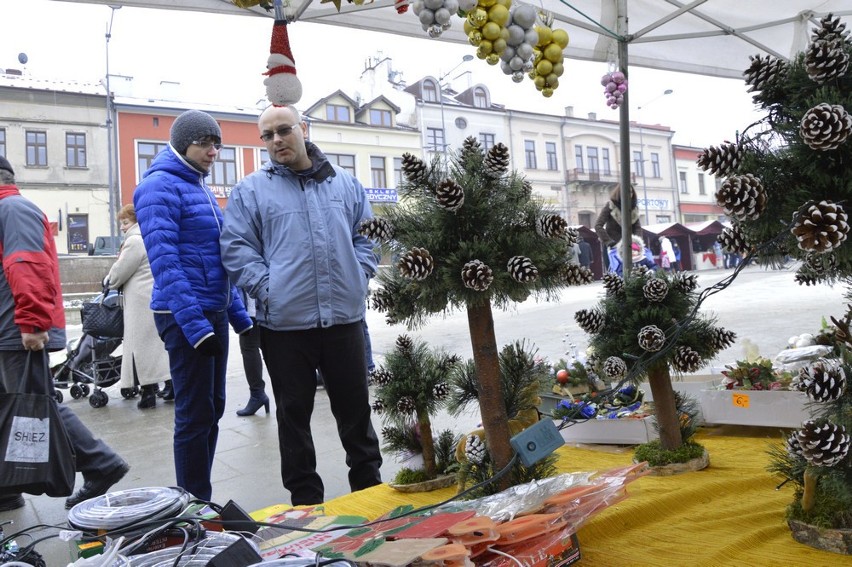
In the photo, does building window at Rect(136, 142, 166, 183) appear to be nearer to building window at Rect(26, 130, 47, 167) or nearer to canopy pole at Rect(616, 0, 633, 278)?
building window at Rect(26, 130, 47, 167)

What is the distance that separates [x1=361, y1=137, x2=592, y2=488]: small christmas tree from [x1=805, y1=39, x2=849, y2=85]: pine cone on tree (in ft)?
2.31

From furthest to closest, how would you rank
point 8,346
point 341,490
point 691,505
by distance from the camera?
point 341,490 → point 8,346 → point 691,505

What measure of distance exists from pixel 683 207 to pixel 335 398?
43.0 metres

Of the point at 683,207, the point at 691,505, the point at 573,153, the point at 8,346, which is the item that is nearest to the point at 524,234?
the point at 691,505

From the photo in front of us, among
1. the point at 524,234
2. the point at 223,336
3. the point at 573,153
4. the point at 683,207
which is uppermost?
the point at 573,153

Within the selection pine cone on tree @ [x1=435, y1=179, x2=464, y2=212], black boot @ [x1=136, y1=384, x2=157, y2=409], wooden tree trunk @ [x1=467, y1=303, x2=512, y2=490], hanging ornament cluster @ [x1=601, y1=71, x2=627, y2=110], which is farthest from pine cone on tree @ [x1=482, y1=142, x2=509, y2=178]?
black boot @ [x1=136, y1=384, x2=157, y2=409]

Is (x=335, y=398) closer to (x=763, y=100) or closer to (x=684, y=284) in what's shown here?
(x=684, y=284)

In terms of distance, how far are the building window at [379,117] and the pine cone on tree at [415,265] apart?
3152cm

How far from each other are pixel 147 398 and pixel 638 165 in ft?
125

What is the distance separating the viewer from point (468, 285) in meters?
1.73

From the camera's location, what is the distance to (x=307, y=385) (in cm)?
255

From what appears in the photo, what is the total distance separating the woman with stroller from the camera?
5.05 metres

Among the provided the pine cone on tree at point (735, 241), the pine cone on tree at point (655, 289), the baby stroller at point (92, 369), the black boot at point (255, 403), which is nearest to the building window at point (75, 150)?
the baby stroller at point (92, 369)

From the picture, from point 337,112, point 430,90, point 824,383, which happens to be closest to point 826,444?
point 824,383
